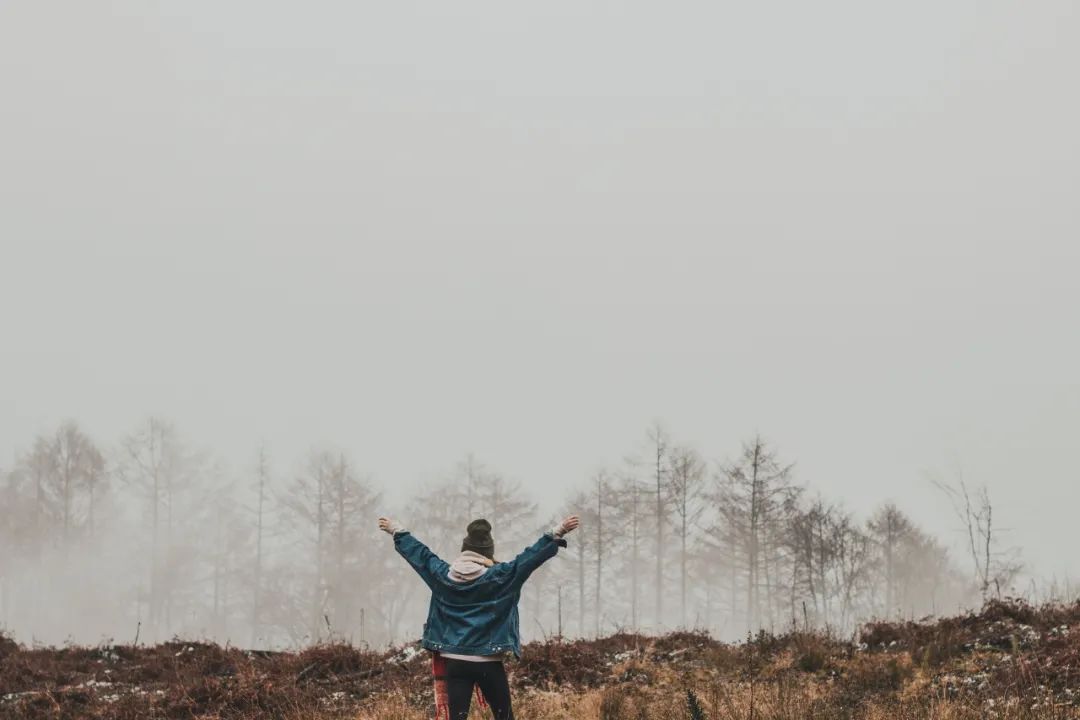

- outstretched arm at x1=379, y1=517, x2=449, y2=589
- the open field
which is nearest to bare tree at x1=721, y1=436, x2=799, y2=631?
the open field

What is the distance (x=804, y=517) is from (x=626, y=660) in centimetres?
2563

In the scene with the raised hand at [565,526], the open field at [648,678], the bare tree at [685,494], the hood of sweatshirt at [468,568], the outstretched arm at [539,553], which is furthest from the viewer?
the bare tree at [685,494]

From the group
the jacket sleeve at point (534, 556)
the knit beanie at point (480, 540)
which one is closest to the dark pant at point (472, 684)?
the jacket sleeve at point (534, 556)

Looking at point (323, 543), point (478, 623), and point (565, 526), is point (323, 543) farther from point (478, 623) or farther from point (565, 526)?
point (565, 526)

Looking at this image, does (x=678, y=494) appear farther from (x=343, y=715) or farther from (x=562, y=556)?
(x=343, y=715)

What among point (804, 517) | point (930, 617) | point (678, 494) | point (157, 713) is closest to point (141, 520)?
point (678, 494)

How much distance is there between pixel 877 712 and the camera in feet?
24.1

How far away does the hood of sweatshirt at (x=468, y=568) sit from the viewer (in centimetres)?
645

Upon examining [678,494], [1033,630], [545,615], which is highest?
[678,494]

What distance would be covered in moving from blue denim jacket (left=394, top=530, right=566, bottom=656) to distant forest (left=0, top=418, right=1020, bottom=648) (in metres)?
32.7

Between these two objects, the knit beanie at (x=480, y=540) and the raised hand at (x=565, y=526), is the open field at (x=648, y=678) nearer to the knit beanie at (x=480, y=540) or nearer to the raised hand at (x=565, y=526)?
the raised hand at (x=565, y=526)

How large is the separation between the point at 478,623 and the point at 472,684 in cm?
54

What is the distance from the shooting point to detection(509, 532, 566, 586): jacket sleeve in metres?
6.30

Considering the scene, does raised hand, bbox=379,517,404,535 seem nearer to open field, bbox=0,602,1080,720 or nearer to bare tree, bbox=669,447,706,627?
open field, bbox=0,602,1080,720
